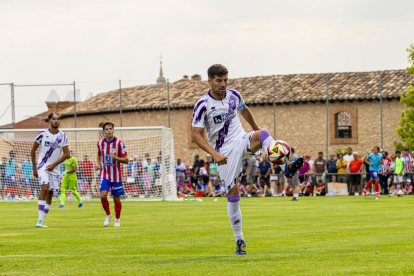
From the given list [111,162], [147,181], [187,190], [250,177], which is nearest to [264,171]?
[250,177]

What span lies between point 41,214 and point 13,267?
23.1 feet

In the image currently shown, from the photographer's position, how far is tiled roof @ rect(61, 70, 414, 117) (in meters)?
47.9

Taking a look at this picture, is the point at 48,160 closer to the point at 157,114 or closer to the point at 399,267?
the point at 399,267

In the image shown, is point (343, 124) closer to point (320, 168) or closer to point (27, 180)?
point (320, 168)

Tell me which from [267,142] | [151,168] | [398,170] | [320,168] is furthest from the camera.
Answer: [320,168]

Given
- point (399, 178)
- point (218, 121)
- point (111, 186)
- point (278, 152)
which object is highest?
point (218, 121)

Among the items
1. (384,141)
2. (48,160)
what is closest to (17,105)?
(384,141)

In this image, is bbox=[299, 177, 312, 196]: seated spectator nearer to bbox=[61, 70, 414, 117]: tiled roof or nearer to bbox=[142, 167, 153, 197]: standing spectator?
bbox=[142, 167, 153, 197]: standing spectator

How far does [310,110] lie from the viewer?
48.6 m

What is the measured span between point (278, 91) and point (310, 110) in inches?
142

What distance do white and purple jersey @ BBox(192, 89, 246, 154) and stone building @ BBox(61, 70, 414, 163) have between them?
35254 mm

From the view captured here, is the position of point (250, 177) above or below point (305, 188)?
above

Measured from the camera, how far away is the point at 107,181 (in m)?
15.0

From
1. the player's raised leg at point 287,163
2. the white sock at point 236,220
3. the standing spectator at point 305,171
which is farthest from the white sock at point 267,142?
the standing spectator at point 305,171
